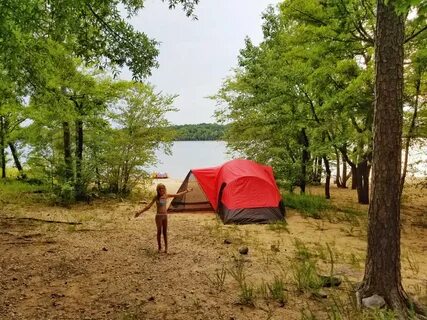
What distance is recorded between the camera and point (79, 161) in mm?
15219

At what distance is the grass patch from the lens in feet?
44.2

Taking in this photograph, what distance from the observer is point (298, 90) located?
15.4m

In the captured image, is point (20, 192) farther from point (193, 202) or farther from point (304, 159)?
point (304, 159)

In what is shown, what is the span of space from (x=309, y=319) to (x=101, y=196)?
1349 centimetres

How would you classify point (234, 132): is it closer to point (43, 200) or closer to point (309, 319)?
point (43, 200)

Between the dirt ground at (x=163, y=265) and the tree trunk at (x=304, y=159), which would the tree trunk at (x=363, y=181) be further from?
the dirt ground at (x=163, y=265)

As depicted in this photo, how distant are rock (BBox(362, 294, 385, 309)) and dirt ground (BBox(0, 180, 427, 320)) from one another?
1.47 ft

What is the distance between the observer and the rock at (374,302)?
503cm

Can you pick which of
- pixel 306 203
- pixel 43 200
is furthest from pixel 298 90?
pixel 43 200

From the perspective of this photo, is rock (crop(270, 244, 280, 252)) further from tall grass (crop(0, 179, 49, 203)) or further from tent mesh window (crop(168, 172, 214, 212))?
tall grass (crop(0, 179, 49, 203))

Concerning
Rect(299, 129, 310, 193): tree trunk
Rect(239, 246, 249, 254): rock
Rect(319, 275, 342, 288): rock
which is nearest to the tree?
Rect(299, 129, 310, 193): tree trunk

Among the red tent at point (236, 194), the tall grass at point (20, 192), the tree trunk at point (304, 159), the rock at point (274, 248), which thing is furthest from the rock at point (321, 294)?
the tall grass at point (20, 192)

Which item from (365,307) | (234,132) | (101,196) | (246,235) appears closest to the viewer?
(365,307)

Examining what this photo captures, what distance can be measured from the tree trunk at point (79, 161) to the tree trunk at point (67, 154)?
283 millimetres
